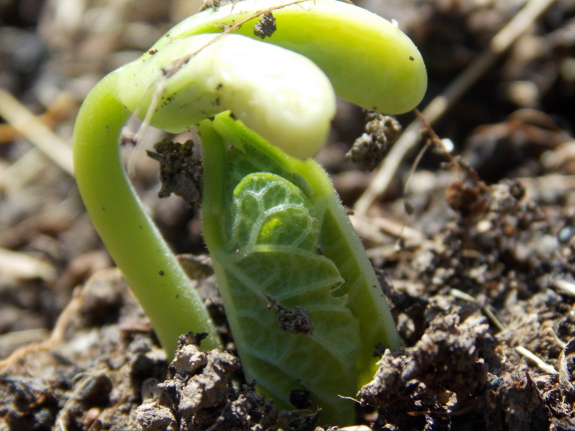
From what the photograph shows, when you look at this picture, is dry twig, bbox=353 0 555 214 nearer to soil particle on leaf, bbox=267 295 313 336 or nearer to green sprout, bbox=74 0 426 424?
green sprout, bbox=74 0 426 424

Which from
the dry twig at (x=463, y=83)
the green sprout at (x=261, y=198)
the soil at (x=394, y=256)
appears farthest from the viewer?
the dry twig at (x=463, y=83)

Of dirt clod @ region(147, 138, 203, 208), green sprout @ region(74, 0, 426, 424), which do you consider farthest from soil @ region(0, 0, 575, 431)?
A: green sprout @ region(74, 0, 426, 424)

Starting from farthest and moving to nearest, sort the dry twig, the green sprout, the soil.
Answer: the dry twig, the soil, the green sprout

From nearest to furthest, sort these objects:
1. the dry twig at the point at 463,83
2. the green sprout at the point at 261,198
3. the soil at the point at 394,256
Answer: the green sprout at the point at 261,198 → the soil at the point at 394,256 → the dry twig at the point at 463,83

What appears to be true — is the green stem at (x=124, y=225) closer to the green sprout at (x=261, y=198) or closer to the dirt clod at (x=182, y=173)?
the green sprout at (x=261, y=198)

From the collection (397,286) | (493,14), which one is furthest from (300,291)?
(493,14)

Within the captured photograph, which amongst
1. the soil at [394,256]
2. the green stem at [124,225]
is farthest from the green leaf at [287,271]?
the green stem at [124,225]

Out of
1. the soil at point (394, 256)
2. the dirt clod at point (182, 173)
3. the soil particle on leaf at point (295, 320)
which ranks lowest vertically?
the soil at point (394, 256)

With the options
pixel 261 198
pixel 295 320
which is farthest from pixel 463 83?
pixel 295 320
